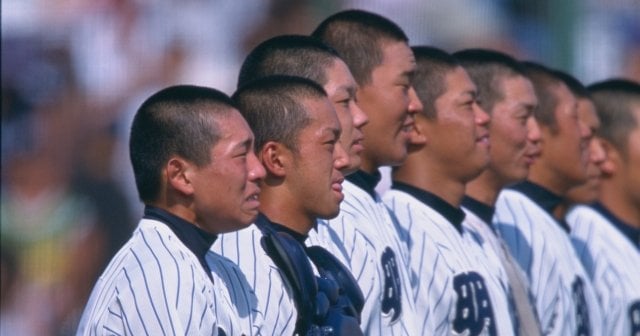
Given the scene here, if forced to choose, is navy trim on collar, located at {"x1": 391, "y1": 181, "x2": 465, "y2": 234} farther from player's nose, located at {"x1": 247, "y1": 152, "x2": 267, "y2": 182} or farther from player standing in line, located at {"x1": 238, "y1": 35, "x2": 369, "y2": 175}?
player's nose, located at {"x1": 247, "y1": 152, "x2": 267, "y2": 182}

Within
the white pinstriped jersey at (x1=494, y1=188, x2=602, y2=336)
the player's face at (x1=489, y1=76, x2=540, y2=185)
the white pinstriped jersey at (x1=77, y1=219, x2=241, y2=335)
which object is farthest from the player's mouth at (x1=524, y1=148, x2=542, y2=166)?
the white pinstriped jersey at (x1=77, y1=219, x2=241, y2=335)

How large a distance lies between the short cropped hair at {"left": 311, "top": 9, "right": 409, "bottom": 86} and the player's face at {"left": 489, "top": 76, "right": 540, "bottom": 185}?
35.9 inches

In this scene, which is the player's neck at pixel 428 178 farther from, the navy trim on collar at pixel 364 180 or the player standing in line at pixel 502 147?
the navy trim on collar at pixel 364 180

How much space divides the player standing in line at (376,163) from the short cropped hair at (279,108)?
40cm

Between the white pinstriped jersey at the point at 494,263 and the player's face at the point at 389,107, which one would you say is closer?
the player's face at the point at 389,107

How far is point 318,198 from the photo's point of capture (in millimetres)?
4562

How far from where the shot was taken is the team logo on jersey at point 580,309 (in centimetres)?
654

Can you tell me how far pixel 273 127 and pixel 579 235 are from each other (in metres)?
3.04

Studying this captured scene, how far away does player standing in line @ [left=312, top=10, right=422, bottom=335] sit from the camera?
16.1ft

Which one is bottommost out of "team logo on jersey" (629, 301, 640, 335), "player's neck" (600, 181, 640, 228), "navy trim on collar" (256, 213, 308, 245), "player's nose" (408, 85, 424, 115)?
"team logo on jersey" (629, 301, 640, 335)

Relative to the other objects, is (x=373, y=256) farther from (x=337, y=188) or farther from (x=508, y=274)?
(x=508, y=274)

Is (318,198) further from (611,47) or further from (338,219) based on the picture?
(611,47)

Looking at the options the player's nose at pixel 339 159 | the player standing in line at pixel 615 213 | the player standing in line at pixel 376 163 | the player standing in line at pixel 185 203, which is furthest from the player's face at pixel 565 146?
the player standing in line at pixel 185 203

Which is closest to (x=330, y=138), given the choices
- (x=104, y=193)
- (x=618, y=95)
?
(x=104, y=193)
